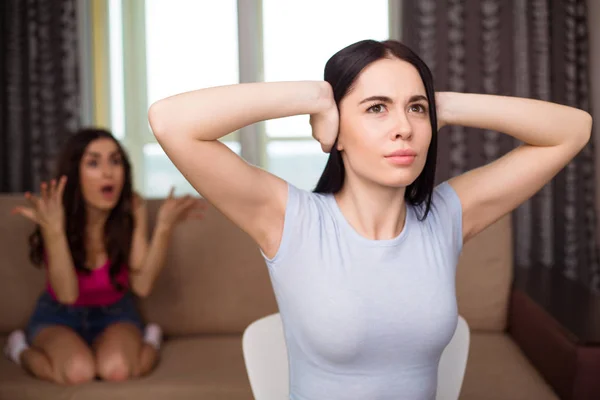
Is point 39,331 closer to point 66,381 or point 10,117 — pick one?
point 66,381

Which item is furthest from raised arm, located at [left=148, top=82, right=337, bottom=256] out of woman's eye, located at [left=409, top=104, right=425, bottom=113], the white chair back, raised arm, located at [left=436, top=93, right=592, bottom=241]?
the white chair back

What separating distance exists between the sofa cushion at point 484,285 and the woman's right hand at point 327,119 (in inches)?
52.1

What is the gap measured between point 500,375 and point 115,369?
118 centimetres

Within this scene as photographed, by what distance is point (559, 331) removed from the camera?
5.77ft

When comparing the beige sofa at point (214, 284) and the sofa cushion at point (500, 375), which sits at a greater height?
the beige sofa at point (214, 284)

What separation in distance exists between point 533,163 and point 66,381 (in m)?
1.47

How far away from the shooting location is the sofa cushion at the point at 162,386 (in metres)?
1.89

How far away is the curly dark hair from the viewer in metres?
2.22

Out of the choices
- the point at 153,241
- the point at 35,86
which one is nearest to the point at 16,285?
the point at 153,241

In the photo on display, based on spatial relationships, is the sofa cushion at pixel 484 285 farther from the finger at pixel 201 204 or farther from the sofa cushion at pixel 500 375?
the finger at pixel 201 204

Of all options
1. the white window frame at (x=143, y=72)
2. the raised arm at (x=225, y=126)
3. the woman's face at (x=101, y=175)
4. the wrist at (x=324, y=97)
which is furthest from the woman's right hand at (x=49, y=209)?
the white window frame at (x=143, y=72)

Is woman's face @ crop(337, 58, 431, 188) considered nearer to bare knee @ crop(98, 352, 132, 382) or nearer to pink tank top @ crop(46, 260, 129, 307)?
bare knee @ crop(98, 352, 132, 382)

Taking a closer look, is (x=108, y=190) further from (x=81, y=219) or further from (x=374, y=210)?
(x=374, y=210)

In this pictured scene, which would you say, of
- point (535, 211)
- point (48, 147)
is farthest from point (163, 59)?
point (535, 211)
